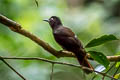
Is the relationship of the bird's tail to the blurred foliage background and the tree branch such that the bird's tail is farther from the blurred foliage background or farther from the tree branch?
the tree branch

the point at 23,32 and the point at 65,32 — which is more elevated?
the point at 23,32

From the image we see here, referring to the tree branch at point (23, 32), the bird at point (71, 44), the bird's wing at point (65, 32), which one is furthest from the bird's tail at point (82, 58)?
the bird's wing at point (65, 32)

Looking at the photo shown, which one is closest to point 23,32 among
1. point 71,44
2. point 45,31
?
point 71,44

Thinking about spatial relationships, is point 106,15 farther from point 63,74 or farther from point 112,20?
point 63,74

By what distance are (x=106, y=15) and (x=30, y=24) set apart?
1514 mm

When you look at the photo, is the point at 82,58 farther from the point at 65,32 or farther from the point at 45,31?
the point at 45,31

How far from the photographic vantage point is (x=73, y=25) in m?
4.05

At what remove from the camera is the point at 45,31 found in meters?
3.29

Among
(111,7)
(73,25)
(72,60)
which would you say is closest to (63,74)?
(72,60)

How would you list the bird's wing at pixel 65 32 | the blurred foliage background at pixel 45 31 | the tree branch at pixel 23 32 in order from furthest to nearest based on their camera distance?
1. the blurred foliage background at pixel 45 31
2. the bird's wing at pixel 65 32
3. the tree branch at pixel 23 32

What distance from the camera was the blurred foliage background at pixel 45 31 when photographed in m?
2.71

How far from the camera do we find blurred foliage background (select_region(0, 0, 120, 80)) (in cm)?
271

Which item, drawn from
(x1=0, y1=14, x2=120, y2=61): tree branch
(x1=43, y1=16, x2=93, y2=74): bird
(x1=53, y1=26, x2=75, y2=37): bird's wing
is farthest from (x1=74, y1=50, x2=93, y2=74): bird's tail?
(x1=53, y1=26, x2=75, y2=37): bird's wing

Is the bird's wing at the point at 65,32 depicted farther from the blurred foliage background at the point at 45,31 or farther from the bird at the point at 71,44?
the blurred foliage background at the point at 45,31
